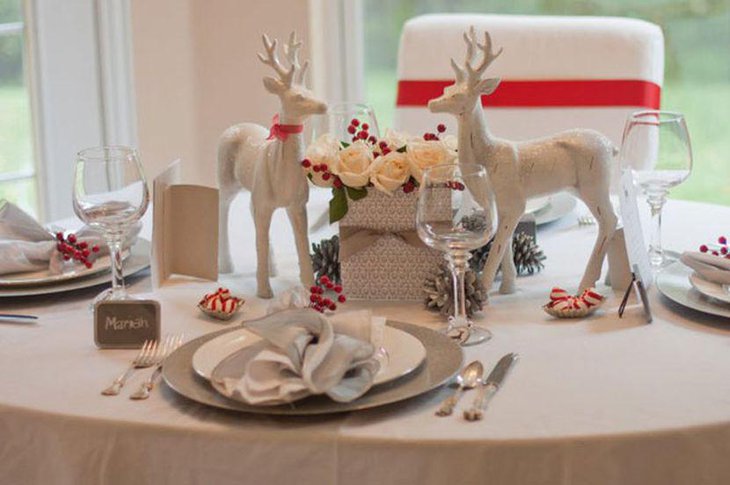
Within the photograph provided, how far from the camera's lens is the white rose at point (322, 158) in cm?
145

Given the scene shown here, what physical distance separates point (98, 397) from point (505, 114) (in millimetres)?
1515

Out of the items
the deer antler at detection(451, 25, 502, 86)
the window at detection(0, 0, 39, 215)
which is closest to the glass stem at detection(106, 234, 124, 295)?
the deer antler at detection(451, 25, 502, 86)

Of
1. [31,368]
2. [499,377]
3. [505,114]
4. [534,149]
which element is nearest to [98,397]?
[31,368]

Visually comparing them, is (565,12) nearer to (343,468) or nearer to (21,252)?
(21,252)

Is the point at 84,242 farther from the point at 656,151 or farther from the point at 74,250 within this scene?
the point at 656,151

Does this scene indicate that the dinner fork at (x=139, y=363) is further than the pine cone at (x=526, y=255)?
No

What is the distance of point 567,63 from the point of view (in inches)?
97.6

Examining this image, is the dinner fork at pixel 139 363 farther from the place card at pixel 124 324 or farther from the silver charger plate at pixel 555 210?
the silver charger plate at pixel 555 210

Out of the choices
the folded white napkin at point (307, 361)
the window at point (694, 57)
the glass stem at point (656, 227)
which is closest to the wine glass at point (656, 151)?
the glass stem at point (656, 227)

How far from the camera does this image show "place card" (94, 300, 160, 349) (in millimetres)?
1326

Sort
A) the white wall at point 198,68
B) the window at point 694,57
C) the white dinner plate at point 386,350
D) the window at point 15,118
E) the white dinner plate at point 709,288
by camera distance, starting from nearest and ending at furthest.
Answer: the white dinner plate at point 386,350
the white dinner plate at point 709,288
the window at point 15,118
the window at point 694,57
the white wall at point 198,68

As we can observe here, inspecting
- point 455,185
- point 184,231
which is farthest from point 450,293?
point 184,231

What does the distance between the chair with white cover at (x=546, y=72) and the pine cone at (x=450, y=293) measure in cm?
104

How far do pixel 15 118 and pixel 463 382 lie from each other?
2148 mm
